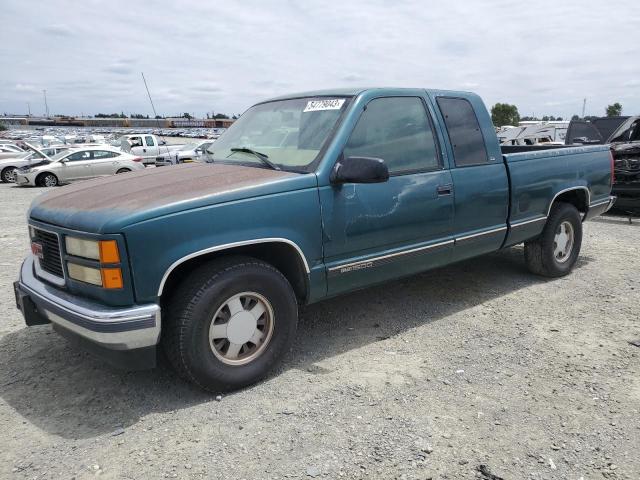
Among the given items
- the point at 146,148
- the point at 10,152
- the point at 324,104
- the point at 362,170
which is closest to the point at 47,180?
the point at 10,152

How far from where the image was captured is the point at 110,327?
2740 millimetres

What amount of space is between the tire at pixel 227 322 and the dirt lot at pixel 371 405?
0.18 meters

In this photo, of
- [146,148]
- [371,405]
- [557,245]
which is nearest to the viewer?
[371,405]

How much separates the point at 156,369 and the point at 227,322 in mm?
806

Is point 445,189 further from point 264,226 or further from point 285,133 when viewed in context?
point 264,226

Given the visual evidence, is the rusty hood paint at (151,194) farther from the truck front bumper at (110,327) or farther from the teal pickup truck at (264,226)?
the truck front bumper at (110,327)

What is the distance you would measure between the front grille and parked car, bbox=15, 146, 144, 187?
50.4ft

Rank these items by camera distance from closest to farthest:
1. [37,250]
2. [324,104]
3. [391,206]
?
[37,250], [391,206], [324,104]

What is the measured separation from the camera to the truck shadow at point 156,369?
121 inches

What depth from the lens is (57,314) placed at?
119 inches

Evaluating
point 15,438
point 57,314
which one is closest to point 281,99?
point 57,314

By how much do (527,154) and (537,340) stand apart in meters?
1.86

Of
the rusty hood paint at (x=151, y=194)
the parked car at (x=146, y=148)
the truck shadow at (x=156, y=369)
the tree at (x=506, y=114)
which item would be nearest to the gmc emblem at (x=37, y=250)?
the rusty hood paint at (x=151, y=194)

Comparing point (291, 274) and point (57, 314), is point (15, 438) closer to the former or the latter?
point (57, 314)
